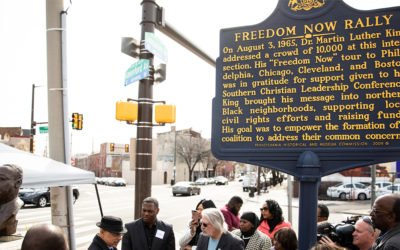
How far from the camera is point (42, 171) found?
4.70m

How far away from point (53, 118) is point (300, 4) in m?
4.09

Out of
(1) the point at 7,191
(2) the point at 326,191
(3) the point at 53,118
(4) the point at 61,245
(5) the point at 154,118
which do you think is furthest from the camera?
(2) the point at 326,191

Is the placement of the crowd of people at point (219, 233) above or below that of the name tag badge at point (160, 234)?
above

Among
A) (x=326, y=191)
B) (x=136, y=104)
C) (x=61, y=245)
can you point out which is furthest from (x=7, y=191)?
(x=326, y=191)

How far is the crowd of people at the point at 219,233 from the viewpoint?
7.09ft

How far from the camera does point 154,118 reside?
19.5ft

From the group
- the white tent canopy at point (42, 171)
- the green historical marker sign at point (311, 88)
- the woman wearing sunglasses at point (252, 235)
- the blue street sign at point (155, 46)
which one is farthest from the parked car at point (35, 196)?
the green historical marker sign at point (311, 88)

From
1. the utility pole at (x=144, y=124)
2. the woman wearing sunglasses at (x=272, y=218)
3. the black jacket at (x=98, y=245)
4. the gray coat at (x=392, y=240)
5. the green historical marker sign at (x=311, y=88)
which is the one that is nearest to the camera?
the gray coat at (x=392, y=240)

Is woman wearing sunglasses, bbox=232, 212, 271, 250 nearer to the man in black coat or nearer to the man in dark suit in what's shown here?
the man in dark suit

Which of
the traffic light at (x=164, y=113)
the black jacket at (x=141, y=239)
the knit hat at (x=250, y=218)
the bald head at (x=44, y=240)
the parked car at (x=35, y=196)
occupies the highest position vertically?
the traffic light at (x=164, y=113)

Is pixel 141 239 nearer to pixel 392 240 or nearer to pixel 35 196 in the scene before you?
pixel 392 240

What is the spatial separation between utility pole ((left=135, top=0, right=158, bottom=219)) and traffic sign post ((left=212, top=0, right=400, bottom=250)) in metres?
2.32

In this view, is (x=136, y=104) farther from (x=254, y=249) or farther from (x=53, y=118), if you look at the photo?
(x=254, y=249)

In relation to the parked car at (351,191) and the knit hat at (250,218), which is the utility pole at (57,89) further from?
the parked car at (351,191)
